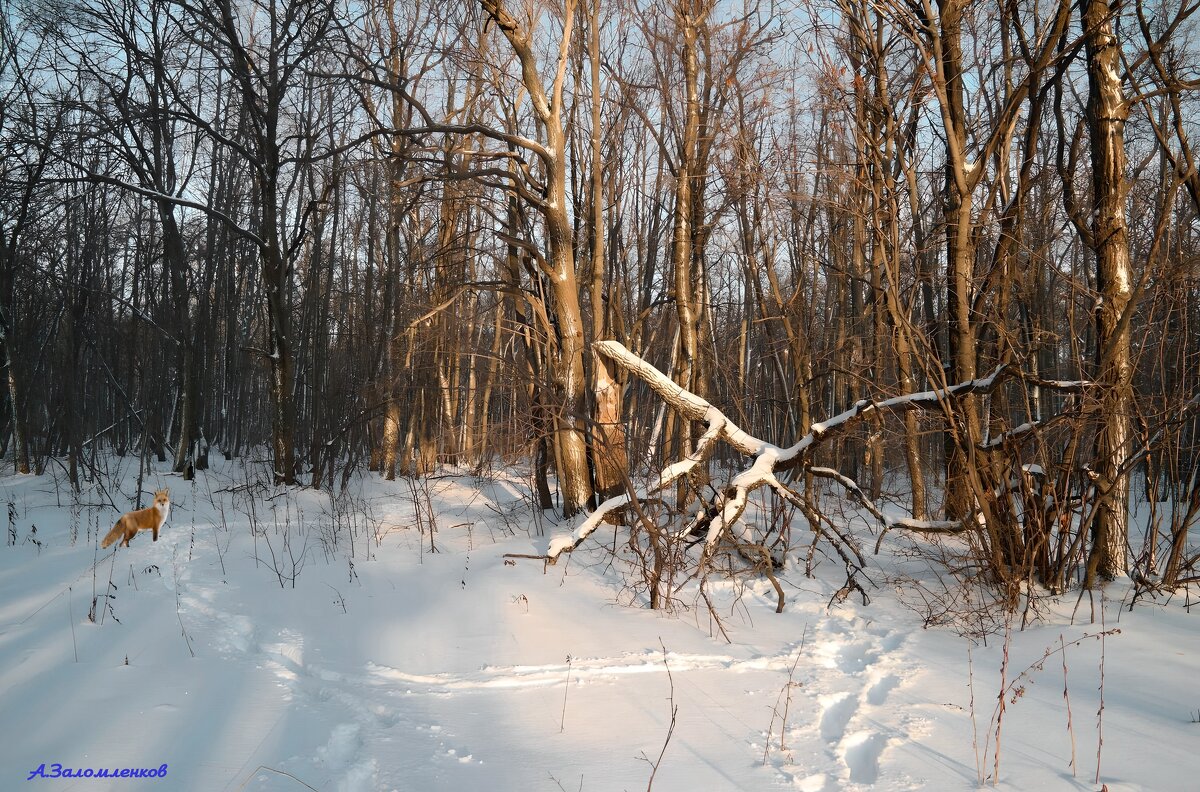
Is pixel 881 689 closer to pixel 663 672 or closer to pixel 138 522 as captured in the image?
pixel 663 672

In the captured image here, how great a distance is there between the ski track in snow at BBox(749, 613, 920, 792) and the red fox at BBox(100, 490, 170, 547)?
273 inches

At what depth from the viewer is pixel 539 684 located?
14.8ft

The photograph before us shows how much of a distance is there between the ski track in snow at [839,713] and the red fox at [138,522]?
6.94 meters

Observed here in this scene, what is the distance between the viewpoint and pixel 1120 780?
302 centimetres

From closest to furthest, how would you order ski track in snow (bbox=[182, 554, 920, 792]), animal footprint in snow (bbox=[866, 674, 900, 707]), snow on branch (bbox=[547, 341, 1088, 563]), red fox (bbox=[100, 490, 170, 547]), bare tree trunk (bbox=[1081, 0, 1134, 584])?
ski track in snow (bbox=[182, 554, 920, 792])
animal footprint in snow (bbox=[866, 674, 900, 707])
bare tree trunk (bbox=[1081, 0, 1134, 584])
snow on branch (bbox=[547, 341, 1088, 563])
red fox (bbox=[100, 490, 170, 547])

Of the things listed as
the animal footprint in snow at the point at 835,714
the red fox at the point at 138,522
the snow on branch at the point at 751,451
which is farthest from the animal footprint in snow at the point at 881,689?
the red fox at the point at 138,522

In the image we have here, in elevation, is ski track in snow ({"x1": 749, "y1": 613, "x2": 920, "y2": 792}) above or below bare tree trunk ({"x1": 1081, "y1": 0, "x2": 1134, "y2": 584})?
below

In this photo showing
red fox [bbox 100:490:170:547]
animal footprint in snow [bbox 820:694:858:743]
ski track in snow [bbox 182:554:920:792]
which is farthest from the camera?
red fox [bbox 100:490:170:547]

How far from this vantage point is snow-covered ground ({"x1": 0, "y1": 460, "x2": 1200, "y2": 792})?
10.8ft

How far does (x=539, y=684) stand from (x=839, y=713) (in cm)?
178

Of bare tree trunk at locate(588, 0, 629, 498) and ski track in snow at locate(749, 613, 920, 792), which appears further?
bare tree trunk at locate(588, 0, 629, 498)

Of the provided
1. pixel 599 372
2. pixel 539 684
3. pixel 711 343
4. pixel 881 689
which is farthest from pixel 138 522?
pixel 711 343

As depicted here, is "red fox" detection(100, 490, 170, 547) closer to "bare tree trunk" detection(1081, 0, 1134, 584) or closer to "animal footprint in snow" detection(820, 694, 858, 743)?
"animal footprint in snow" detection(820, 694, 858, 743)

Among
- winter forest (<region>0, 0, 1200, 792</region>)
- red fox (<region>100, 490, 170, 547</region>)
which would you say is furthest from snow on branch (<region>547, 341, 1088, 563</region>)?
red fox (<region>100, 490, 170, 547</region>)
